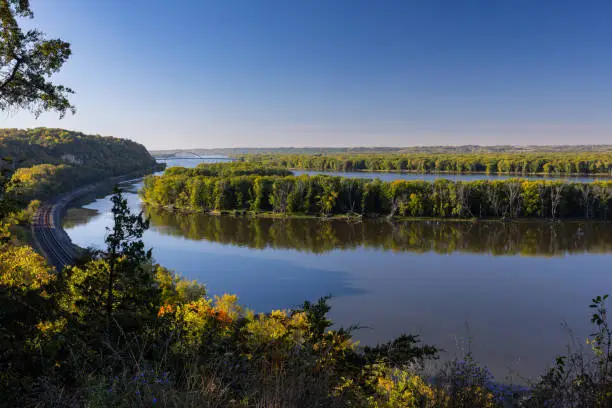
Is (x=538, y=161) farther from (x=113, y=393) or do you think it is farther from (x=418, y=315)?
(x=113, y=393)

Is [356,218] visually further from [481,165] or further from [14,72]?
[481,165]

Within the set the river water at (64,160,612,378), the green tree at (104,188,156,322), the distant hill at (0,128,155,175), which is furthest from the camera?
the distant hill at (0,128,155,175)

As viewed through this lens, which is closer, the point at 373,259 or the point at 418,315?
the point at 418,315

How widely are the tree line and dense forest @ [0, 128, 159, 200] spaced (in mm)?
22313

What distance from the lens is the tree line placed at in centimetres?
4669

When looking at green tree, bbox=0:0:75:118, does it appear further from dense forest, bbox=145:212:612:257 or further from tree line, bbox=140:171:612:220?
tree line, bbox=140:171:612:220

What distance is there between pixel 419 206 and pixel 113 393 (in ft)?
157

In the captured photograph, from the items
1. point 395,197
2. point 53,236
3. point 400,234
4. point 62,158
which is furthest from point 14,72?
point 62,158

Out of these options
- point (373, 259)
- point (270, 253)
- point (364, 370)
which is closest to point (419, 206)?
point (373, 259)

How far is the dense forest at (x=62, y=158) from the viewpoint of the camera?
63469 millimetres

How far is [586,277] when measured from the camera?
25719 millimetres

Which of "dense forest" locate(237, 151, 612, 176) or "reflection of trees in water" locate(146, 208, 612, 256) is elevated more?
"dense forest" locate(237, 151, 612, 176)

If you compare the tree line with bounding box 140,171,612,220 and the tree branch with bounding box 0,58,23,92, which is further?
the tree line with bounding box 140,171,612,220

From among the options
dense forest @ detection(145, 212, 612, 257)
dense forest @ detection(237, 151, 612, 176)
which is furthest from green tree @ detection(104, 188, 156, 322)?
dense forest @ detection(237, 151, 612, 176)
